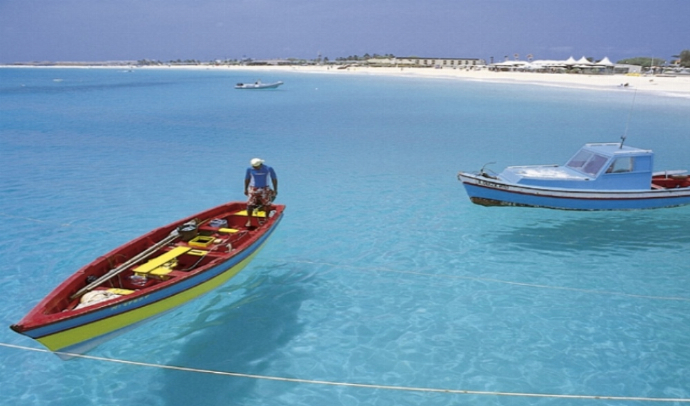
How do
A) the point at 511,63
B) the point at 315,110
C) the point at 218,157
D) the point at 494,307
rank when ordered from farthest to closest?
the point at 511,63, the point at 315,110, the point at 218,157, the point at 494,307

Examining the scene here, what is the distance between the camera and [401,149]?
95.0 ft

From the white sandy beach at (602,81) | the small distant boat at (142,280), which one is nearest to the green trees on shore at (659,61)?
the white sandy beach at (602,81)

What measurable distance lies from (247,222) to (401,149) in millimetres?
17921

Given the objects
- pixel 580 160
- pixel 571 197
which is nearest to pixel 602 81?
pixel 580 160

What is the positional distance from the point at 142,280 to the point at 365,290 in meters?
5.00

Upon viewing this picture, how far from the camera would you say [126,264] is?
9227mm

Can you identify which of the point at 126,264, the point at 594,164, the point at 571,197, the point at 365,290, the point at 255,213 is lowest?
the point at 365,290

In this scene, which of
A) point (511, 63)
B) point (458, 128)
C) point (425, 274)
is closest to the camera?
point (425, 274)

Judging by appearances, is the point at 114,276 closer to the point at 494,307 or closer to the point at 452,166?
the point at 494,307

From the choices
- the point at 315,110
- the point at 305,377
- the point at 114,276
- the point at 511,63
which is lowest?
the point at 305,377

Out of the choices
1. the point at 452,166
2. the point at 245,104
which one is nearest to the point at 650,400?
the point at 452,166

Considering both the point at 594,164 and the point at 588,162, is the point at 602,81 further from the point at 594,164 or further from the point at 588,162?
the point at 594,164

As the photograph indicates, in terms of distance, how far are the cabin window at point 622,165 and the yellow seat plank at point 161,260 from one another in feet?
45.4

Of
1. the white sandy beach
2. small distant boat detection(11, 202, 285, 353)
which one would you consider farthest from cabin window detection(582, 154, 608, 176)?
the white sandy beach
